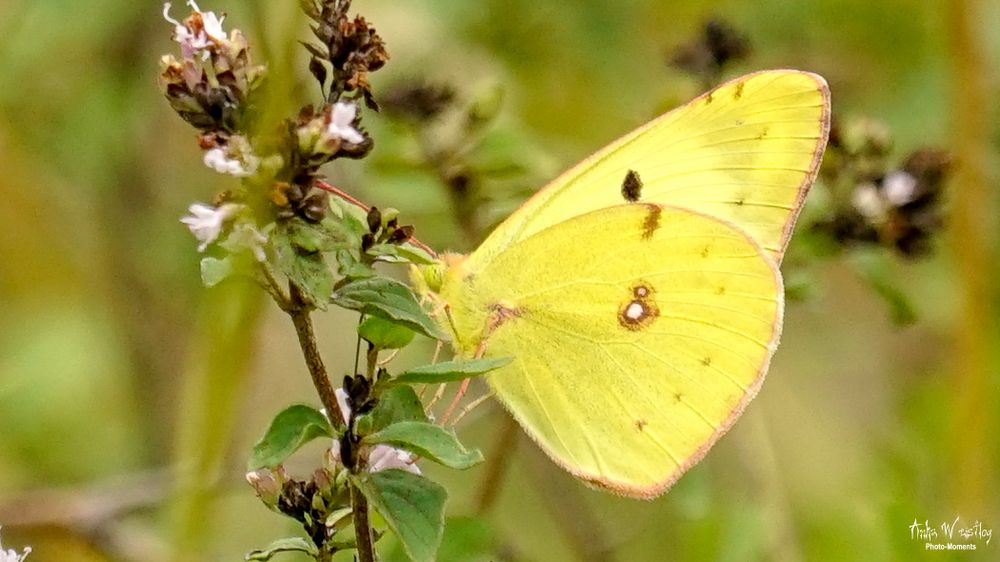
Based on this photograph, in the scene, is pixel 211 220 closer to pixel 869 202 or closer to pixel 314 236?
pixel 314 236

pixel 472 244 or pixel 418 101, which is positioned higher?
pixel 418 101

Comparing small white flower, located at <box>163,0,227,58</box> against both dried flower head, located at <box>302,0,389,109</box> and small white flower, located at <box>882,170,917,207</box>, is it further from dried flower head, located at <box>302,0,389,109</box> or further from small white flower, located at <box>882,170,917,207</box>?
small white flower, located at <box>882,170,917,207</box>

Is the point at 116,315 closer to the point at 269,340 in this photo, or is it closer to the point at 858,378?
the point at 269,340

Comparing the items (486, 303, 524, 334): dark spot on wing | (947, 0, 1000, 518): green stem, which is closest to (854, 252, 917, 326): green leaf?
(947, 0, 1000, 518): green stem

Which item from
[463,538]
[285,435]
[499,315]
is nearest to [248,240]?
[285,435]

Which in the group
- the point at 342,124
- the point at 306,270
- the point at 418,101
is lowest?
the point at 306,270

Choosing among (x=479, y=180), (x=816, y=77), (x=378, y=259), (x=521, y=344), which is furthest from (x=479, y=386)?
(x=378, y=259)
